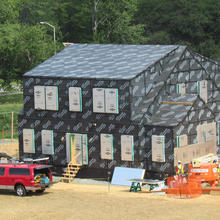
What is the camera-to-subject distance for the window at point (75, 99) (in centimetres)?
5273

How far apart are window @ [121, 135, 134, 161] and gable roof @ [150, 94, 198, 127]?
1866 millimetres

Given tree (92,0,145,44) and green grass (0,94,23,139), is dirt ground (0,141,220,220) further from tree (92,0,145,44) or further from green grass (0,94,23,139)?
tree (92,0,145,44)

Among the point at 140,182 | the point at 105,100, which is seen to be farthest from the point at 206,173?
the point at 105,100

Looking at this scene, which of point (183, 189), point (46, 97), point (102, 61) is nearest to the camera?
point (183, 189)

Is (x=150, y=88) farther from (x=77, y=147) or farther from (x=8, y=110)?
(x=8, y=110)

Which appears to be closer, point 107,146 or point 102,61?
point 107,146

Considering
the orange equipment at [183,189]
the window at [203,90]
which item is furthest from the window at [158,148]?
the window at [203,90]

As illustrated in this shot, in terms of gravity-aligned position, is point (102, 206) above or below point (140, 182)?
below

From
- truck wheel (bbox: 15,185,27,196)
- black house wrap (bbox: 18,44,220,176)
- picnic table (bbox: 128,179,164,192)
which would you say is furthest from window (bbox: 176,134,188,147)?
truck wheel (bbox: 15,185,27,196)

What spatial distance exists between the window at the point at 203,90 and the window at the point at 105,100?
7.57 metres

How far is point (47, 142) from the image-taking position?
54.7m

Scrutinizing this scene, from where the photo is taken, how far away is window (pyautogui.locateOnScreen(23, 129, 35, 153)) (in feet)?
182

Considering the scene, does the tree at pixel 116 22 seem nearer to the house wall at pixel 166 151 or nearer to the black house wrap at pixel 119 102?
the black house wrap at pixel 119 102

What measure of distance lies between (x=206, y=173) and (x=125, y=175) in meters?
5.78
